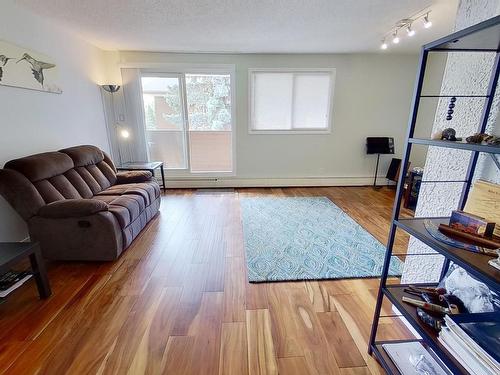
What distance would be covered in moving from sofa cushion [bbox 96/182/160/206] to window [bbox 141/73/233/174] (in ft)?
4.80

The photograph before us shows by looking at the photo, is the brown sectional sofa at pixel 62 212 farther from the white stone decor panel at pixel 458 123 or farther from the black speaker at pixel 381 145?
the black speaker at pixel 381 145

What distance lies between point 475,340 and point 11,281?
2585 mm

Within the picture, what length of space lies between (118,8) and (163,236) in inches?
95.5

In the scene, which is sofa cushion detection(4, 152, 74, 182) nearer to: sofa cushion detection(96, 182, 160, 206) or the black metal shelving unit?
sofa cushion detection(96, 182, 160, 206)

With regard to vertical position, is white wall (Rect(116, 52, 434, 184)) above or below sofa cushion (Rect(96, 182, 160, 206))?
above

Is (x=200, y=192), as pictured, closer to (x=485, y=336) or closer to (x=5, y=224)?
(x=5, y=224)

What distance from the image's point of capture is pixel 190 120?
456 cm

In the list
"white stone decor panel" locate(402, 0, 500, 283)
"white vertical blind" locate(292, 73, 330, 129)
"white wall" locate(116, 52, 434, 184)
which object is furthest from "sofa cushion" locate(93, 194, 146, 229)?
"white vertical blind" locate(292, 73, 330, 129)

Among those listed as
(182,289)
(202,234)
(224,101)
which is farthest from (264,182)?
(182,289)

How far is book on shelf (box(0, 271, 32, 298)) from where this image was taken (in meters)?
1.64

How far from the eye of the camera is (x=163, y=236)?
2846 millimetres

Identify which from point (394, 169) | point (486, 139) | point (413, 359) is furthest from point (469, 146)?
point (394, 169)

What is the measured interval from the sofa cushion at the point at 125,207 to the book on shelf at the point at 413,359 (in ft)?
7.58

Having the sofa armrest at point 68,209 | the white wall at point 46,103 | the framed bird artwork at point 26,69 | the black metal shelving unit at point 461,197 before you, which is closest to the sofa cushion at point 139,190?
the sofa armrest at point 68,209
